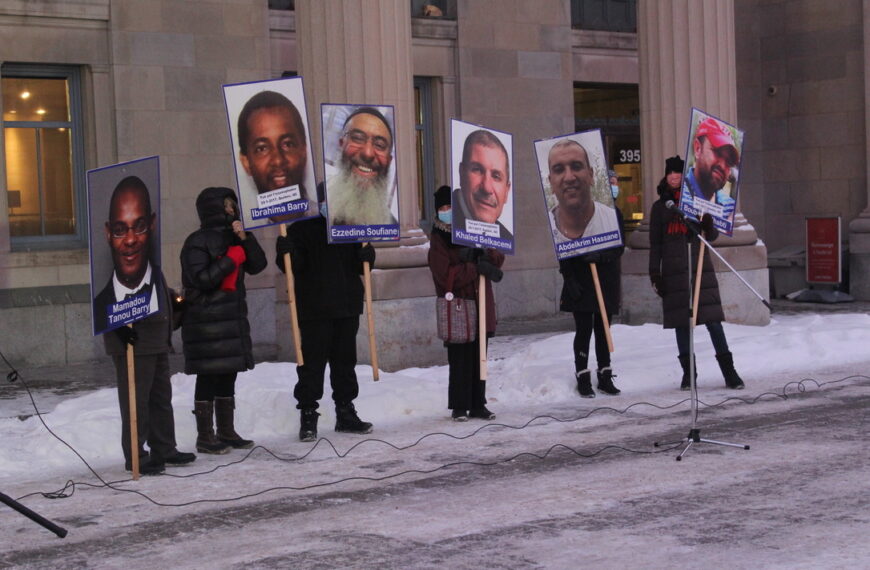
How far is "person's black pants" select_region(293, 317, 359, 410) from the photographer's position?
9922 mm

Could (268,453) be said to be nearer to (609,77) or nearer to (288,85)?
(288,85)

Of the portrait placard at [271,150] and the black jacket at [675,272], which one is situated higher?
the portrait placard at [271,150]

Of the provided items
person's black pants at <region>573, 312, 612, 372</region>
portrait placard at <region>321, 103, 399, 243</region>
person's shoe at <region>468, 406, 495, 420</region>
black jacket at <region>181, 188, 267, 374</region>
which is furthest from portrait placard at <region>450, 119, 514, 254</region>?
black jacket at <region>181, 188, 267, 374</region>

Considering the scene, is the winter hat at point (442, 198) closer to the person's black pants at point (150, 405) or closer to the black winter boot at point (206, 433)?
the black winter boot at point (206, 433)

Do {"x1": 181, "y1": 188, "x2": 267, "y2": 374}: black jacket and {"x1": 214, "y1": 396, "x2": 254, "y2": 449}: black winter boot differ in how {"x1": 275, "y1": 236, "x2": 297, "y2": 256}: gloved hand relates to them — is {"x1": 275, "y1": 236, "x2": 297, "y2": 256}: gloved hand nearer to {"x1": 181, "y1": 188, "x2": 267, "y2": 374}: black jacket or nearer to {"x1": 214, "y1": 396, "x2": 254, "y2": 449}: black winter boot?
{"x1": 181, "y1": 188, "x2": 267, "y2": 374}: black jacket

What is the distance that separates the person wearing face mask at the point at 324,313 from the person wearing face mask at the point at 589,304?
2.36 meters

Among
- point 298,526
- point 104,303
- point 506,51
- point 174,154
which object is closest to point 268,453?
point 104,303

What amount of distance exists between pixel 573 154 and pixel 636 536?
6341mm

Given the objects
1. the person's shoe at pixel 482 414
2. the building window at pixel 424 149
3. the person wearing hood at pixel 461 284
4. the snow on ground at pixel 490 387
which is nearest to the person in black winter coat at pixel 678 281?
the snow on ground at pixel 490 387

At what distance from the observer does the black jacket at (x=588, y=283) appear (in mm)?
11766

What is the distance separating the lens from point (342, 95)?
547 inches

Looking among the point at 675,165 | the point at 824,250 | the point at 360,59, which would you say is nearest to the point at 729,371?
the point at 675,165

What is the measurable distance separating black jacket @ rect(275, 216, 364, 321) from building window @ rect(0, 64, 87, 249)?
6202 millimetres

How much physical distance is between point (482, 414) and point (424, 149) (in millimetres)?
8288
